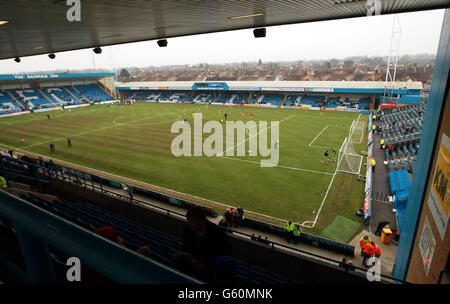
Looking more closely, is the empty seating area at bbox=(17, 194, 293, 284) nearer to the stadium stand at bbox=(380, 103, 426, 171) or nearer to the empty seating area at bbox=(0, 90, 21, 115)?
the stadium stand at bbox=(380, 103, 426, 171)

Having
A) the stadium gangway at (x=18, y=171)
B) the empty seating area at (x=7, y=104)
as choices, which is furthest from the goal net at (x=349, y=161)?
the empty seating area at (x=7, y=104)

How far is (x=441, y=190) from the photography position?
5668 millimetres

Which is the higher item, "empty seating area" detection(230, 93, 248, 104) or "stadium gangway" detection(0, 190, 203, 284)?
"stadium gangway" detection(0, 190, 203, 284)

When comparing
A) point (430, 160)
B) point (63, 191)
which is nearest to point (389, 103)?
point (430, 160)

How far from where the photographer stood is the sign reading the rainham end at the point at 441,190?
5.23 meters

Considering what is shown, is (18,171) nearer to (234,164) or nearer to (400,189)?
(234,164)

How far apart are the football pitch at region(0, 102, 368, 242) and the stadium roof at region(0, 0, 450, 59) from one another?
9.79 metres

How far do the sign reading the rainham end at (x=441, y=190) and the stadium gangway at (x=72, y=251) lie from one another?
616 cm

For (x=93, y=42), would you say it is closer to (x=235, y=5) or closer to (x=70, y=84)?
(x=235, y=5)

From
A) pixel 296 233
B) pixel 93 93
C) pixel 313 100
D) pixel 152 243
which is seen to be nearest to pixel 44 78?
pixel 93 93

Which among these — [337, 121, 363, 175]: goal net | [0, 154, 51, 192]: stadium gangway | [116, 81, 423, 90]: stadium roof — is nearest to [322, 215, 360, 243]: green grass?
[337, 121, 363, 175]: goal net

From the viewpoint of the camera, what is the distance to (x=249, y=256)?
8.03m

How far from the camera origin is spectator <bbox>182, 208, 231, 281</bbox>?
343 centimetres

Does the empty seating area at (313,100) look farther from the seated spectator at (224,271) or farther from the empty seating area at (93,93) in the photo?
the seated spectator at (224,271)
